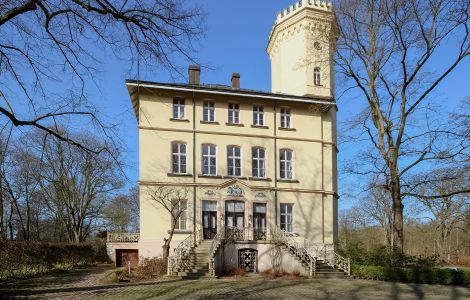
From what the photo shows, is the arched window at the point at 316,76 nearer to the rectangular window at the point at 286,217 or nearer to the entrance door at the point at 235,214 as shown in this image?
the rectangular window at the point at 286,217

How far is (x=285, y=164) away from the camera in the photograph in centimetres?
2589

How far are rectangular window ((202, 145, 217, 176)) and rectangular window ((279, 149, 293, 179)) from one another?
4.19 meters

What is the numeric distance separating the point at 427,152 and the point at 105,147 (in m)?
16.1

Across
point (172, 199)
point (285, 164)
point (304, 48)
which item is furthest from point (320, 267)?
point (304, 48)

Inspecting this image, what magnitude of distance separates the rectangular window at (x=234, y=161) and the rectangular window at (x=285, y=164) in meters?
2.65

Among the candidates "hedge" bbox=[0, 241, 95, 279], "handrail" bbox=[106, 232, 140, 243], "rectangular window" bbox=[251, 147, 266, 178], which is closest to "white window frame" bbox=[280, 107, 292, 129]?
"rectangular window" bbox=[251, 147, 266, 178]

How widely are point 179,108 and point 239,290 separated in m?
12.5

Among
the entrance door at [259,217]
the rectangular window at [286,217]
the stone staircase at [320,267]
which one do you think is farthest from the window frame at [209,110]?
the stone staircase at [320,267]

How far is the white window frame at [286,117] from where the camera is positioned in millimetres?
26311

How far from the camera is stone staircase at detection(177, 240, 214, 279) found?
742 inches

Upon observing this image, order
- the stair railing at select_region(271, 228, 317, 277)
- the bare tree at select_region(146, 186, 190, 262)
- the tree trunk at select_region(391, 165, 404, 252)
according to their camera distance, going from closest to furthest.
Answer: the tree trunk at select_region(391, 165, 404, 252)
the stair railing at select_region(271, 228, 317, 277)
the bare tree at select_region(146, 186, 190, 262)

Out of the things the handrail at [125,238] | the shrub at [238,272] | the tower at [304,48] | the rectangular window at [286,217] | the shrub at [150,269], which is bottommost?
the shrub at [238,272]

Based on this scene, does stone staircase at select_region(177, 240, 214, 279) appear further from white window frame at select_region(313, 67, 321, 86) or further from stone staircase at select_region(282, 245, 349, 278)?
white window frame at select_region(313, 67, 321, 86)

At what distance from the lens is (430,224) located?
47344 millimetres
